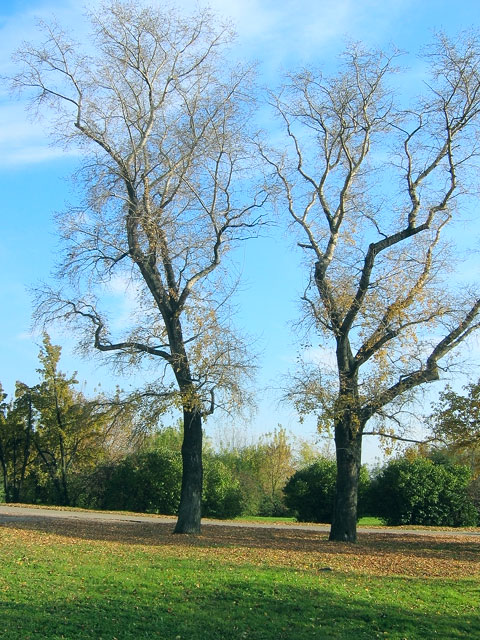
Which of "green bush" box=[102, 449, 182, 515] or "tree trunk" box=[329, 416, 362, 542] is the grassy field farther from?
"green bush" box=[102, 449, 182, 515]

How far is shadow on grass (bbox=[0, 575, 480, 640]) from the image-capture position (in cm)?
797

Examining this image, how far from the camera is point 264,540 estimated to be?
17125 mm

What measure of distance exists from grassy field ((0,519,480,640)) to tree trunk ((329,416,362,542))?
1.71m

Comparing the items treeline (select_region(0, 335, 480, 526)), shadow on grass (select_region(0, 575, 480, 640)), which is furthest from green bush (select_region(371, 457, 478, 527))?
shadow on grass (select_region(0, 575, 480, 640))

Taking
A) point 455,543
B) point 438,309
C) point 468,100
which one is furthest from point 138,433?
point 468,100

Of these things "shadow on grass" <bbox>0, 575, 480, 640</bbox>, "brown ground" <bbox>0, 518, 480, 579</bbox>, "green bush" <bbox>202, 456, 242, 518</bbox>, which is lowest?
"shadow on grass" <bbox>0, 575, 480, 640</bbox>

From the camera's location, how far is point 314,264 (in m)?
17.9

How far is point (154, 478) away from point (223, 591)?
2047cm

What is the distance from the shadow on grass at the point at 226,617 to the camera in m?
7.97

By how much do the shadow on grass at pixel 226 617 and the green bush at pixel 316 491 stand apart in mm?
18360

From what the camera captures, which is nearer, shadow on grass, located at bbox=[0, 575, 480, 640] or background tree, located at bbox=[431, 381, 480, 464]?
shadow on grass, located at bbox=[0, 575, 480, 640]

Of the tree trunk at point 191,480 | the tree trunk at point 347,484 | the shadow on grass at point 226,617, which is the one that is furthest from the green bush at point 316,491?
the shadow on grass at point 226,617

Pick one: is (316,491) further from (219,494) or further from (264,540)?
(264,540)

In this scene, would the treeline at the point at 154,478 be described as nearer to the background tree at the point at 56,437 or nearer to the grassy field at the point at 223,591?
the background tree at the point at 56,437
